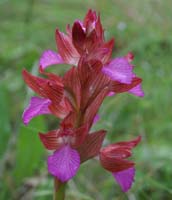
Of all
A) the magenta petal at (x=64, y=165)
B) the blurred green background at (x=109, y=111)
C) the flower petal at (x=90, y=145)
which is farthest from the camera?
the blurred green background at (x=109, y=111)

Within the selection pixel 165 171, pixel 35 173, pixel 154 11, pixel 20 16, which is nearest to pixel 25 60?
pixel 35 173

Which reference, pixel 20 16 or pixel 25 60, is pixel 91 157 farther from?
pixel 20 16

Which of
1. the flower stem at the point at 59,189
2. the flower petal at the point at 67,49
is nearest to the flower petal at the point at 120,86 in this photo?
the flower petal at the point at 67,49

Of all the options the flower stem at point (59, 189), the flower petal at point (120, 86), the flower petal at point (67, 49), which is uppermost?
the flower petal at point (67, 49)

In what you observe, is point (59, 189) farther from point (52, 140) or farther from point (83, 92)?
point (83, 92)

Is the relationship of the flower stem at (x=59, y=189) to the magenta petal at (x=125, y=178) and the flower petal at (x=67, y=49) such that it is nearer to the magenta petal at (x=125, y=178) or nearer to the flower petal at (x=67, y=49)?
the magenta petal at (x=125, y=178)

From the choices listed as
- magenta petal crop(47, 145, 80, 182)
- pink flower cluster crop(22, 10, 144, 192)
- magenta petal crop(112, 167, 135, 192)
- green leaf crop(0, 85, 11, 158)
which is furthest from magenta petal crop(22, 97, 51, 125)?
green leaf crop(0, 85, 11, 158)

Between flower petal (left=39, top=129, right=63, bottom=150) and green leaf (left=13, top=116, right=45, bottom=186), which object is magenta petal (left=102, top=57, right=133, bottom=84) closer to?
flower petal (left=39, top=129, right=63, bottom=150)
